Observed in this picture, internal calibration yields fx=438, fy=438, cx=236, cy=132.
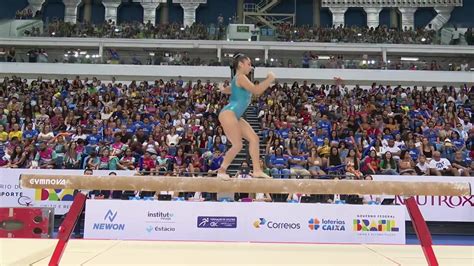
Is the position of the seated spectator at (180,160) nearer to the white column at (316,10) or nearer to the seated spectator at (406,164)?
the seated spectator at (406,164)

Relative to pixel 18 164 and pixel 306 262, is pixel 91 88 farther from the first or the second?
pixel 306 262

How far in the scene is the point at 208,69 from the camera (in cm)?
2222

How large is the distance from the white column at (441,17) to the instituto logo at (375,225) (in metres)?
20.7

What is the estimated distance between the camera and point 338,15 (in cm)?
2766

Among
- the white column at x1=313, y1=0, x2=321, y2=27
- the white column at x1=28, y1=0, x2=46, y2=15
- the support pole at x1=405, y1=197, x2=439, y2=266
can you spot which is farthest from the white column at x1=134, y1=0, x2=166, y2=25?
the support pole at x1=405, y1=197, x2=439, y2=266

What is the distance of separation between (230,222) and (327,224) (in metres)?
2.11

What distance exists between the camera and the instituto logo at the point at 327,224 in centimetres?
951

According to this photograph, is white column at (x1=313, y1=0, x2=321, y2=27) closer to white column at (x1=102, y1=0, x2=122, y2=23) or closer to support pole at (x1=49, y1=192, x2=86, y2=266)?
white column at (x1=102, y1=0, x2=122, y2=23)

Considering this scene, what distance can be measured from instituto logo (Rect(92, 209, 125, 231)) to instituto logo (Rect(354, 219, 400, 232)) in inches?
201

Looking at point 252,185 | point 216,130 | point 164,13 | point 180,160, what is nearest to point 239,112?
point 252,185

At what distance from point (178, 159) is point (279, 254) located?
587cm

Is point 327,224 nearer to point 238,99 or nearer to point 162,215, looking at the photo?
point 162,215

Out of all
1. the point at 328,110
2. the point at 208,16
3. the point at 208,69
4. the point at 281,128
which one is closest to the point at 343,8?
the point at 208,16

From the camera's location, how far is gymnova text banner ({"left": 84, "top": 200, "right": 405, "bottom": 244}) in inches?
371
